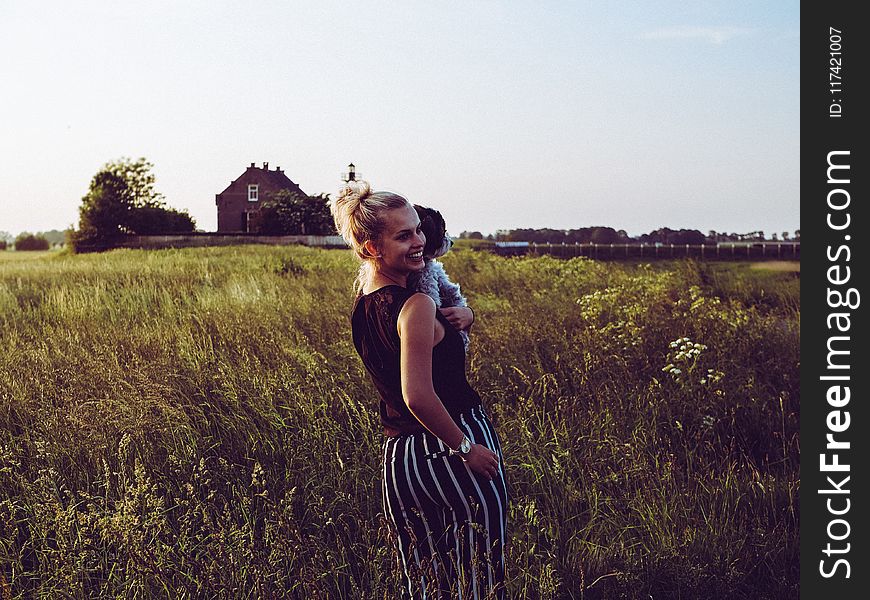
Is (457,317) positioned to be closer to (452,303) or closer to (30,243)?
(452,303)

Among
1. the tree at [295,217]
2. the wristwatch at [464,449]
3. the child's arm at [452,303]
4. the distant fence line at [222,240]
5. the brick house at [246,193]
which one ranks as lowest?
the wristwatch at [464,449]

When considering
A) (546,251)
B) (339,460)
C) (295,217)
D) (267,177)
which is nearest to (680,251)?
(546,251)

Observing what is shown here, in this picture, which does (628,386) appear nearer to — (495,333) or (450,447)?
(495,333)

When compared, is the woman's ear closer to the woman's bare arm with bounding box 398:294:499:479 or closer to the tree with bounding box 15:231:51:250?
the woman's bare arm with bounding box 398:294:499:479

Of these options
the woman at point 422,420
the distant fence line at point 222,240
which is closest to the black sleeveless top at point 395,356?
the woman at point 422,420

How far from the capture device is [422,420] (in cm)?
227

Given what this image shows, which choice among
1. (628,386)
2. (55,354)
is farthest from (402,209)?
(55,354)

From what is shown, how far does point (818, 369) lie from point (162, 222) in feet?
162

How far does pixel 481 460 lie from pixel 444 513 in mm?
227

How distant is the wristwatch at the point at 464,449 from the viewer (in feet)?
7.59

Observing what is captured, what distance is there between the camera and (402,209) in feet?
7.53

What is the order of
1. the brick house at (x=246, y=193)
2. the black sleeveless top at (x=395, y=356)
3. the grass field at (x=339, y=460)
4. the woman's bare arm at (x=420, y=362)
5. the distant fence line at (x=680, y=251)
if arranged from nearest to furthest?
the woman's bare arm at (x=420, y=362)
the black sleeveless top at (x=395, y=356)
the grass field at (x=339, y=460)
the distant fence line at (x=680, y=251)
the brick house at (x=246, y=193)

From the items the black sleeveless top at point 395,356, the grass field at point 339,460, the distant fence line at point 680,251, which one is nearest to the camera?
the black sleeveless top at point 395,356

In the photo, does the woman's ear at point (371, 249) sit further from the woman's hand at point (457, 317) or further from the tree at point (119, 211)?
the tree at point (119, 211)
